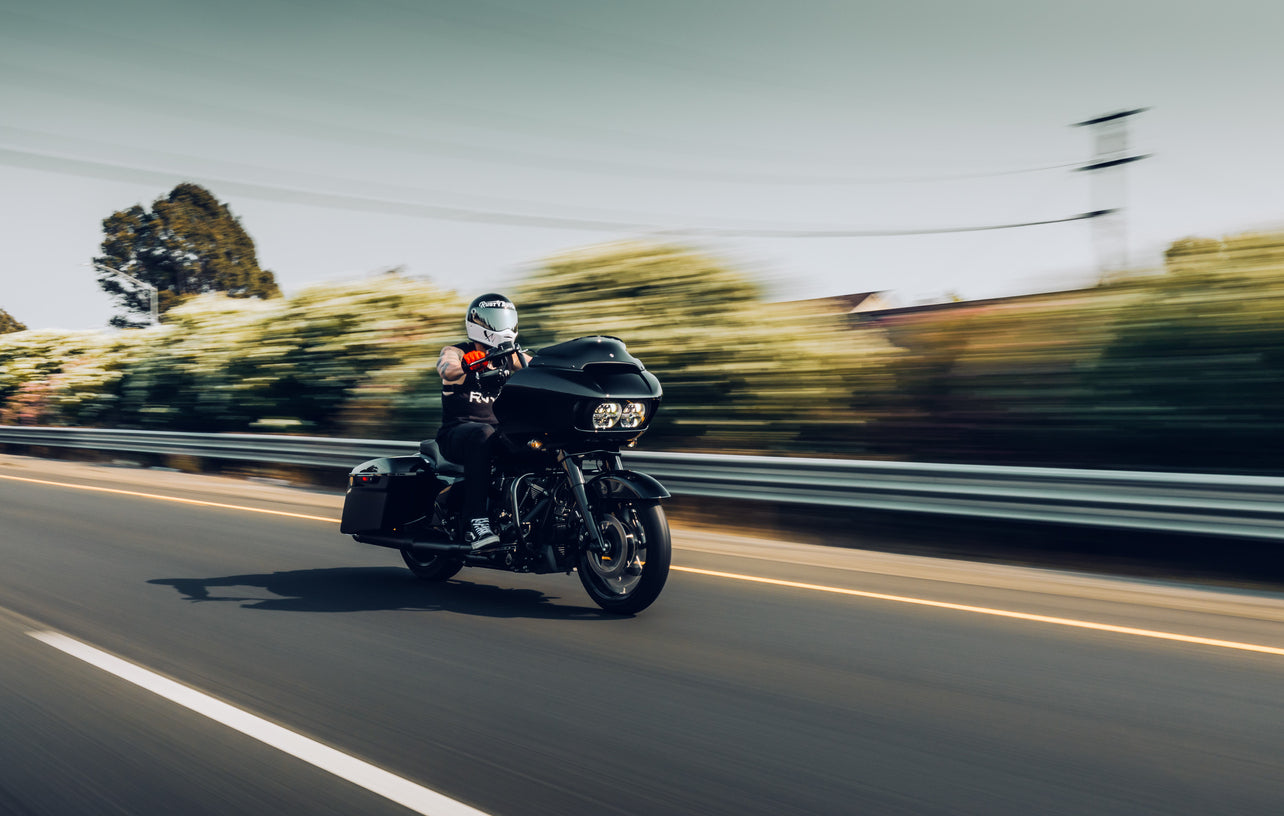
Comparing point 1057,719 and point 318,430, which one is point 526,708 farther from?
point 318,430

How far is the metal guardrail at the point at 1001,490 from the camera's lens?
7285 mm

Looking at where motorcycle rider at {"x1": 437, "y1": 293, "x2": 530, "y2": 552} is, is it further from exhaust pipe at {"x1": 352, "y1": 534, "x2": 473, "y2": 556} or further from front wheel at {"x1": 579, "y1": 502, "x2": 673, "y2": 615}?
front wheel at {"x1": 579, "y1": 502, "x2": 673, "y2": 615}

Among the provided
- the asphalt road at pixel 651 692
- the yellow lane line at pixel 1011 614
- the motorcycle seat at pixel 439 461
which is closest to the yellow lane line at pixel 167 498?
the asphalt road at pixel 651 692

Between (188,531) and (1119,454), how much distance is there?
8224mm

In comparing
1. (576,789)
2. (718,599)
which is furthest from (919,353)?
(576,789)

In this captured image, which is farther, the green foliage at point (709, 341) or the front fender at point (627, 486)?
the green foliage at point (709, 341)

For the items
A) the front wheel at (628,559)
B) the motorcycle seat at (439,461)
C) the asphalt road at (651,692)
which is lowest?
the asphalt road at (651,692)

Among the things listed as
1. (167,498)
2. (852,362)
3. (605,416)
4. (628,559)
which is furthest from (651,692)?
(167,498)

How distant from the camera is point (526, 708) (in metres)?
4.62

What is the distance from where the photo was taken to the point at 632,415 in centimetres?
631

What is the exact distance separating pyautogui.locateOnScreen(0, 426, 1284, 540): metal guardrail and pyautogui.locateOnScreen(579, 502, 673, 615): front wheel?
3441 millimetres

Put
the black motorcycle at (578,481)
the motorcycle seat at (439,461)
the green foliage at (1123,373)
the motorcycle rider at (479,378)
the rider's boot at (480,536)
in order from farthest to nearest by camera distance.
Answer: the green foliage at (1123,373)
the motorcycle seat at (439,461)
the motorcycle rider at (479,378)
the rider's boot at (480,536)
the black motorcycle at (578,481)

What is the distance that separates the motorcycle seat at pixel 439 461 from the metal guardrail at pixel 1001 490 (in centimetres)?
341

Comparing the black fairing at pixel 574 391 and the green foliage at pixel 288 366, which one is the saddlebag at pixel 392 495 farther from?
the green foliage at pixel 288 366
